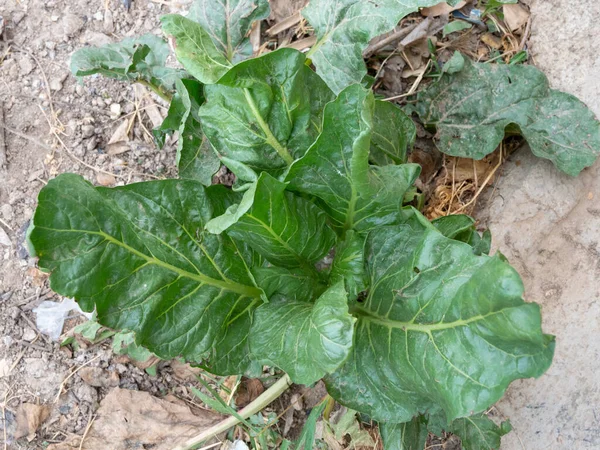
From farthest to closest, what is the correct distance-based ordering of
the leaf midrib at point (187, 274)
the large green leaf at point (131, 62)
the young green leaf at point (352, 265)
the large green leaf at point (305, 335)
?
the large green leaf at point (131, 62)
the young green leaf at point (352, 265)
the leaf midrib at point (187, 274)
the large green leaf at point (305, 335)

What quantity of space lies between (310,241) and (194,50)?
580 mm

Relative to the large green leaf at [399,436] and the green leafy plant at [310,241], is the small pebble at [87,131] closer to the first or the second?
the green leafy plant at [310,241]

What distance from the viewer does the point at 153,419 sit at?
198cm

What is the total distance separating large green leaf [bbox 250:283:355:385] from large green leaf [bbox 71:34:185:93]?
79 centimetres

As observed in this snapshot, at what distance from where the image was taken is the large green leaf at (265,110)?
1.40m

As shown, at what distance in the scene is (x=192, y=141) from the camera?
164cm

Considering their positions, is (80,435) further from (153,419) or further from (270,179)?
(270,179)

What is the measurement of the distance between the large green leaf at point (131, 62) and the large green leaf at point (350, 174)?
62cm

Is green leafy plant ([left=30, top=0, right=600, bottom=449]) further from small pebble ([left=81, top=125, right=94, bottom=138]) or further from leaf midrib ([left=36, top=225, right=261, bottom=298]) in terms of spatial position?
small pebble ([left=81, top=125, right=94, bottom=138])

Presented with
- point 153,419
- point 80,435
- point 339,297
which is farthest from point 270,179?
point 80,435

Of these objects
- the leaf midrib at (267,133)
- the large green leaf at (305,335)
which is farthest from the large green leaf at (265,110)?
the large green leaf at (305,335)

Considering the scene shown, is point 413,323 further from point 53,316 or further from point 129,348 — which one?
point 53,316

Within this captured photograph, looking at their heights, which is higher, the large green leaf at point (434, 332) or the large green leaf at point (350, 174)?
the large green leaf at point (350, 174)

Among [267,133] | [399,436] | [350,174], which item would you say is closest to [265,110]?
[267,133]
